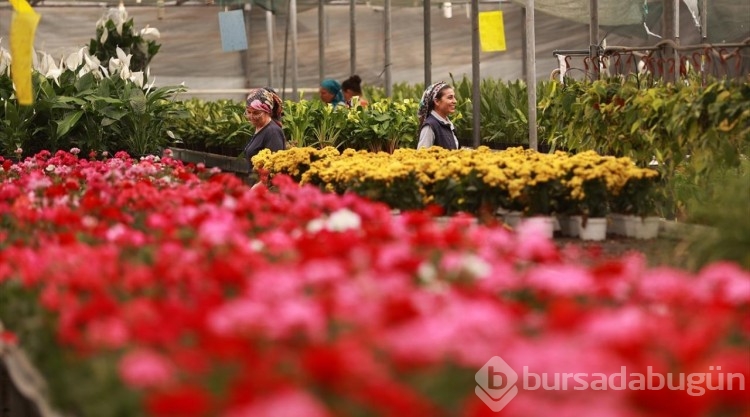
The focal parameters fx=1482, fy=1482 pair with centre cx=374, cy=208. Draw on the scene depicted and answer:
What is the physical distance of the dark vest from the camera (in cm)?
937

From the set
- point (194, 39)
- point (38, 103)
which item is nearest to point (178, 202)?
point (38, 103)

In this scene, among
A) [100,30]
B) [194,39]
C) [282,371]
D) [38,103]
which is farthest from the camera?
[194,39]

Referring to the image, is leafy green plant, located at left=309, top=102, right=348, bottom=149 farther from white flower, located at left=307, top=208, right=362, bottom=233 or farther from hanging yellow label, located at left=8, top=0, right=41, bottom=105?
white flower, located at left=307, top=208, right=362, bottom=233

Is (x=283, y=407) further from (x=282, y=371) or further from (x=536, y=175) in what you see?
(x=536, y=175)

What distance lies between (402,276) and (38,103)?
804 centimetres

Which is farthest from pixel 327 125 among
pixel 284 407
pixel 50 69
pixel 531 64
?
pixel 284 407

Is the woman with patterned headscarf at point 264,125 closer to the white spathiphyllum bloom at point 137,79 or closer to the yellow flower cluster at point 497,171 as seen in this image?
the white spathiphyllum bloom at point 137,79

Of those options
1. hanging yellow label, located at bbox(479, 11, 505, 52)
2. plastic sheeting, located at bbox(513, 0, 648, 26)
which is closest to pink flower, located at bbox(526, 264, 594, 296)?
plastic sheeting, located at bbox(513, 0, 648, 26)

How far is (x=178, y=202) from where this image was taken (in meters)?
5.60

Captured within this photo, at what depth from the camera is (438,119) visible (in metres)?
9.43

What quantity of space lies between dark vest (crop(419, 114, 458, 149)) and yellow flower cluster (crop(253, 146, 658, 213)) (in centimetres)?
A: 187

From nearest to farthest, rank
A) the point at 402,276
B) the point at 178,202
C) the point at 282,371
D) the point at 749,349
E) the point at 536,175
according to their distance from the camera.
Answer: the point at 282,371, the point at 749,349, the point at 402,276, the point at 178,202, the point at 536,175

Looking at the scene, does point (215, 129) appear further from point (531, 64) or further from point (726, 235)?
point (726, 235)

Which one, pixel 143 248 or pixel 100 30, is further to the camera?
pixel 100 30
